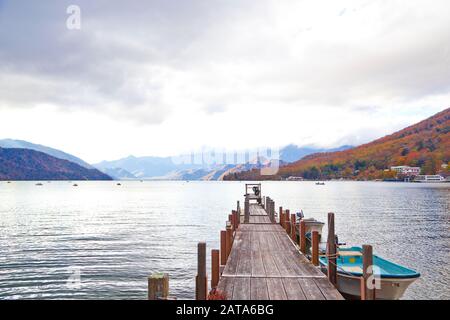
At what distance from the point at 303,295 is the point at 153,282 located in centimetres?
483

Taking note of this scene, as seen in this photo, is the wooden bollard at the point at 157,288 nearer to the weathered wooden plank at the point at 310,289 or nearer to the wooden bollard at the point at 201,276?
the wooden bollard at the point at 201,276

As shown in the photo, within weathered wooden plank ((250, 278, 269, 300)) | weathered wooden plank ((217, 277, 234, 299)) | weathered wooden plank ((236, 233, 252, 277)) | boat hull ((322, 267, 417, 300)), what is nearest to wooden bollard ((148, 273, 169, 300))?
weathered wooden plank ((217, 277, 234, 299))

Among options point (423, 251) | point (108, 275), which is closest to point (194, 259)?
point (108, 275)

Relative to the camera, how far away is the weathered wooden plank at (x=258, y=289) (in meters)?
10.6

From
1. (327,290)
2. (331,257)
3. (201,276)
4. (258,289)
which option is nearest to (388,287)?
(331,257)

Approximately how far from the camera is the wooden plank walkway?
35.9 ft

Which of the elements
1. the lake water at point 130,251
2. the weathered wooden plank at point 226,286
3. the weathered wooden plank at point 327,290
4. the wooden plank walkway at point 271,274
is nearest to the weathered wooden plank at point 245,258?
the wooden plank walkway at point 271,274

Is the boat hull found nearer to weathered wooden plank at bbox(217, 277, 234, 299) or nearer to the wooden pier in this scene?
the wooden pier

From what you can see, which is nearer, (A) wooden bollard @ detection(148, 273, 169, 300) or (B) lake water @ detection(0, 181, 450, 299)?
(A) wooden bollard @ detection(148, 273, 169, 300)

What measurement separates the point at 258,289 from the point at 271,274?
190 centimetres

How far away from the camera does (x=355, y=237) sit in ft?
131

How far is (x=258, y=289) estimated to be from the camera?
37.4 feet

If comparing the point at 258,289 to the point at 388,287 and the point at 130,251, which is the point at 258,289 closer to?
the point at 388,287
